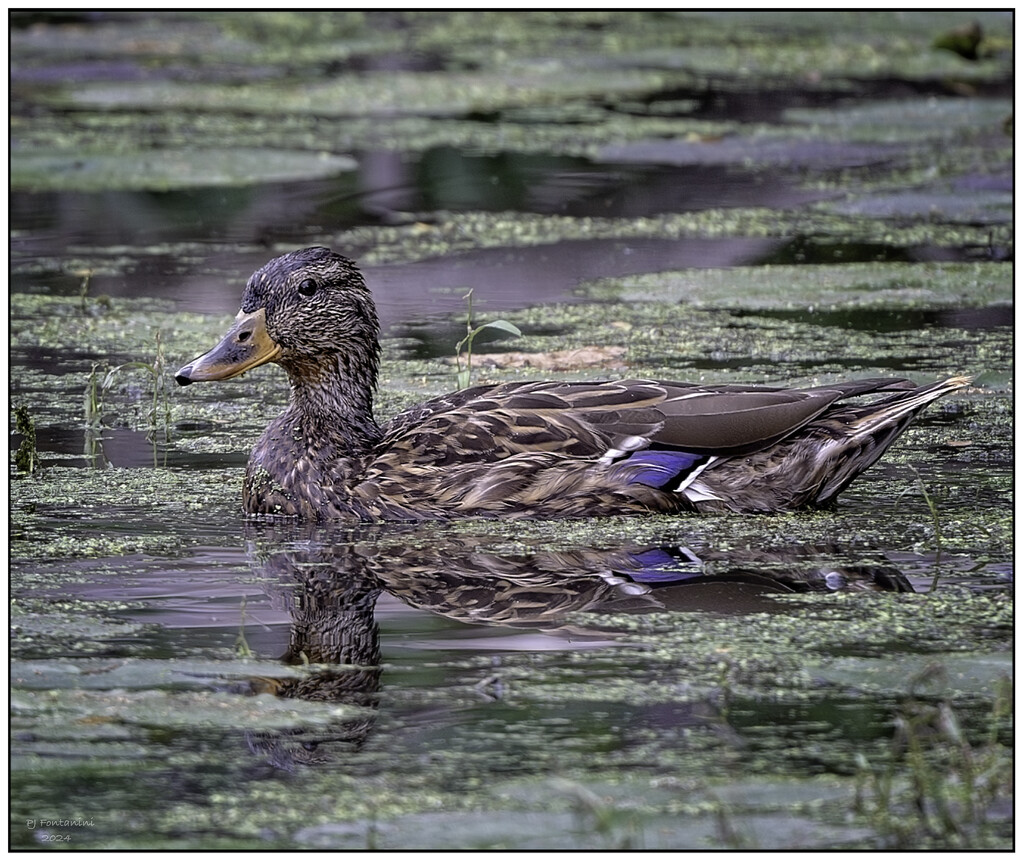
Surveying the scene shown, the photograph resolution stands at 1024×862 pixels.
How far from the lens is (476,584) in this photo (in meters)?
6.50

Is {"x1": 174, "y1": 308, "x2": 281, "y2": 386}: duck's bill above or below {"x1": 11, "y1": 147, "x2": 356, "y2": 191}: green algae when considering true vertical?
below

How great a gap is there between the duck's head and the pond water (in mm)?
592

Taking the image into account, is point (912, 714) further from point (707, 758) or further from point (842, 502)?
point (842, 502)

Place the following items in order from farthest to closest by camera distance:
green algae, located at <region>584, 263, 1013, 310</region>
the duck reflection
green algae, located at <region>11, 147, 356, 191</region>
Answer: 1. green algae, located at <region>11, 147, 356, 191</region>
2. green algae, located at <region>584, 263, 1013, 310</region>
3. the duck reflection

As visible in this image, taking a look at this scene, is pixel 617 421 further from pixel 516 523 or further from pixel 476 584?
pixel 476 584

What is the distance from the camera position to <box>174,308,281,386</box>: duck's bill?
7496 mm

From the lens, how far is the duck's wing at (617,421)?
7.29m

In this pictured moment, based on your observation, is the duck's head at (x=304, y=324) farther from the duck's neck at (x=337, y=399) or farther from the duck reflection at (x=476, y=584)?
the duck reflection at (x=476, y=584)

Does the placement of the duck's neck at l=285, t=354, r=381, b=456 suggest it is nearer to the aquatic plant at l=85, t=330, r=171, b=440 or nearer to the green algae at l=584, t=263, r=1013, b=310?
the aquatic plant at l=85, t=330, r=171, b=440

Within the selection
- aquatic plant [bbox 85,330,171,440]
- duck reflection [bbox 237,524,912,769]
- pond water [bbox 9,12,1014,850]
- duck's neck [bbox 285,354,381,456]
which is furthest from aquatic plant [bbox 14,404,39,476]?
duck reflection [bbox 237,524,912,769]

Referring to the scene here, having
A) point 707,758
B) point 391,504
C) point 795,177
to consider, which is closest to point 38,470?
point 391,504

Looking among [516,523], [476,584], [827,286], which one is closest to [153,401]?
[516,523]

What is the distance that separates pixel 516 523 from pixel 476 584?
2.67 feet

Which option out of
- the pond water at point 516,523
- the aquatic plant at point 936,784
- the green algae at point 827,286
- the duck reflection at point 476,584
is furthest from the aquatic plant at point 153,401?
the aquatic plant at point 936,784
